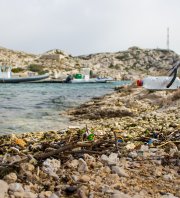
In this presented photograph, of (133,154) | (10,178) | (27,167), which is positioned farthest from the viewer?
(133,154)

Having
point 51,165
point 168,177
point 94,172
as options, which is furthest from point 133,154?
point 51,165

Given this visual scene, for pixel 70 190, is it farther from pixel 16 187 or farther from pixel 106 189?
pixel 16 187

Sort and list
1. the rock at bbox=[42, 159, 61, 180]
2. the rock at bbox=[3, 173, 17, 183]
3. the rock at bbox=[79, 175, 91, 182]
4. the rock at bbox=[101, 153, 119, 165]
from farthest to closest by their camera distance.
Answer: the rock at bbox=[101, 153, 119, 165], the rock at bbox=[42, 159, 61, 180], the rock at bbox=[79, 175, 91, 182], the rock at bbox=[3, 173, 17, 183]

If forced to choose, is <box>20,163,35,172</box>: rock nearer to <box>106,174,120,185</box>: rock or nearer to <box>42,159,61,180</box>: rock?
<box>42,159,61,180</box>: rock

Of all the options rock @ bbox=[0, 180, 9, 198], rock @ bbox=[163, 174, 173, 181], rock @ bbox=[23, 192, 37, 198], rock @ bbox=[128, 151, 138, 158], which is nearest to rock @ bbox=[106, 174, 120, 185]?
rock @ bbox=[163, 174, 173, 181]

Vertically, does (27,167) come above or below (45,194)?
above

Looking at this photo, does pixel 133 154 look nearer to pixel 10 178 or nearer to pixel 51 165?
pixel 51 165

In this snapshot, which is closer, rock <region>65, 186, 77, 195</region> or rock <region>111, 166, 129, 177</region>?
rock <region>65, 186, 77, 195</region>

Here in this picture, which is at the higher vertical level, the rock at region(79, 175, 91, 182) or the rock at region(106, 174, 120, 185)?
the rock at region(79, 175, 91, 182)

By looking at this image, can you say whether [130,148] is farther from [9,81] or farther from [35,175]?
[9,81]

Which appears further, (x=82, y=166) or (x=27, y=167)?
(x=82, y=166)

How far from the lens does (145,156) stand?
6.75m

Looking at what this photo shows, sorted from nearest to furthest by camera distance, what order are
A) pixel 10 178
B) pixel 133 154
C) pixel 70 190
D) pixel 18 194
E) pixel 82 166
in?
pixel 18 194
pixel 70 190
pixel 10 178
pixel 82 166
pixel 133 154

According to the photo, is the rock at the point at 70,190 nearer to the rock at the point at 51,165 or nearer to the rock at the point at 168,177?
the rock at the point at 51,165
